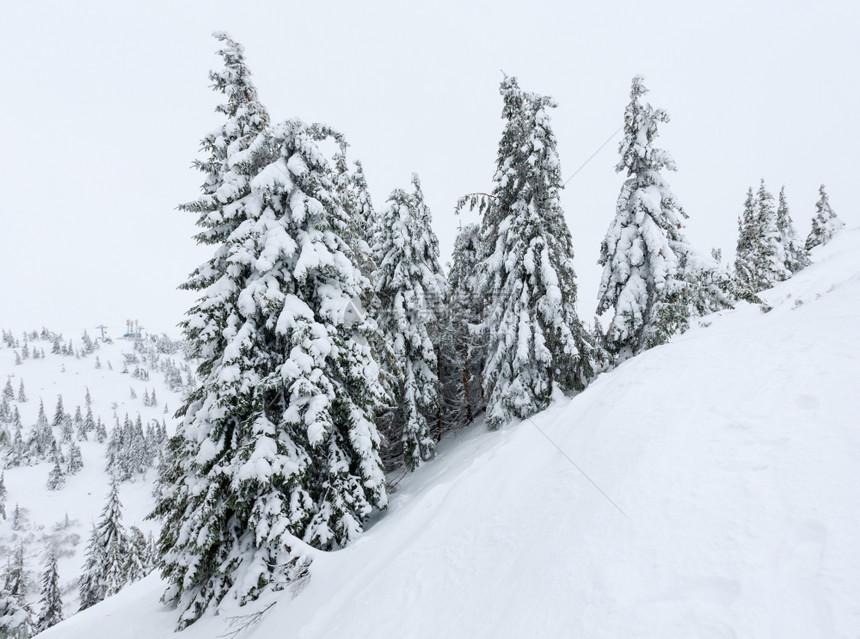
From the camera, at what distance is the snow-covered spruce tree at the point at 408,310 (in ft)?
54.5

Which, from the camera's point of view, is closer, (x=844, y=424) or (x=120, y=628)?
(x=844, y=424)

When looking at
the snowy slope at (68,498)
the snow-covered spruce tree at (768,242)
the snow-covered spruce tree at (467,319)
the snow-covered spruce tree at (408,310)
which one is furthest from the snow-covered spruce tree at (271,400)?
the snowy slope at (68,498)

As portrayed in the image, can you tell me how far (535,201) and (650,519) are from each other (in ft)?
43.2

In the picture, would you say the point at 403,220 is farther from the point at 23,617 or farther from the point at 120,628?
the point at 23,617

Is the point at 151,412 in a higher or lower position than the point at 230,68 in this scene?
higher

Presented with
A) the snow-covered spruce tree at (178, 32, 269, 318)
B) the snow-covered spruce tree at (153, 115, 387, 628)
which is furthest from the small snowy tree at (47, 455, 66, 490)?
the snow-covered spruce tree at (178, 32, 269, 318)

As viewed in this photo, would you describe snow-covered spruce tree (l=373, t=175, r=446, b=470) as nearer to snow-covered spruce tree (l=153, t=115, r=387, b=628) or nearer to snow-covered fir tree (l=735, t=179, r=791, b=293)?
snow-covered spruce tree (l=153, t=115, r=387, b=628)

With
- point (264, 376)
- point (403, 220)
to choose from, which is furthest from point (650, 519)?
point (403, 220)

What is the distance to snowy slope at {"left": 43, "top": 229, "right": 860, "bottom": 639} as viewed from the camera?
267cm

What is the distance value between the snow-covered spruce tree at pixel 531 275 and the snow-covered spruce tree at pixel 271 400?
6.33 m

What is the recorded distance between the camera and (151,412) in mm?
161500

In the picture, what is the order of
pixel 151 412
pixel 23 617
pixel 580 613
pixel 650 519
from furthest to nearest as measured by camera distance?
1. pixel 151 412
2. pixel 23 617
3. pixel 650 519
4. pixel 580 613

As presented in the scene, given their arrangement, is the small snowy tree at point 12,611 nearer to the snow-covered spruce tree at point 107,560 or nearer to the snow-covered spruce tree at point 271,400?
the snow-covered spruce tree at point 107,560

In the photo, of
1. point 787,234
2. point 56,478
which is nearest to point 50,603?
point 787,234
